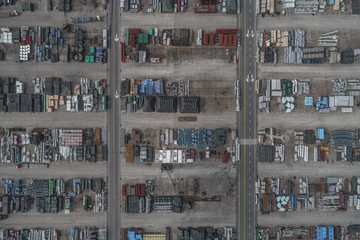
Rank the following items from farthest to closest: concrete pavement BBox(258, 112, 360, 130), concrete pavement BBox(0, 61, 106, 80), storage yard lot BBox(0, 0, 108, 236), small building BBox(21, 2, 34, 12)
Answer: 1. concrete pavement BBox(258, 112, 360, 130)
2. concrete pavement BBox(0, 61, 106, 80)
3. storage yard lot BBox(0, 0, 108, 236)
4. small building BBox(21, 2, 34, 12)

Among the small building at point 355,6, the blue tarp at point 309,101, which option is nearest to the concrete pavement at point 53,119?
the blue tarp at point 309,101

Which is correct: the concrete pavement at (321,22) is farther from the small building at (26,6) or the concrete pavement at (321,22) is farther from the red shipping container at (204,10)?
the small building at (26,6)

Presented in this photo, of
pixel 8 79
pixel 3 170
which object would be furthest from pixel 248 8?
pixel 3 170

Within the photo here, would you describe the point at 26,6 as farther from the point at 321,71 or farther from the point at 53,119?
the point at 321,71

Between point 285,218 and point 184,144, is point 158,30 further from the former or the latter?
point 285,218

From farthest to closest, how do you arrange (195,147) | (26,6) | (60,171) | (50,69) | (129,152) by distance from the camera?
(195,147), (60,171), (129,152), (50,69), (26,6)

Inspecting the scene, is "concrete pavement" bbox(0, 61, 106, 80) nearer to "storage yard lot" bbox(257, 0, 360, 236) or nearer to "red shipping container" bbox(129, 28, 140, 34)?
"red shipping container" bbox(129, 28, 140, 34)

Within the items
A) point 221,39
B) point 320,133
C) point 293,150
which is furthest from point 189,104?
point 320,133

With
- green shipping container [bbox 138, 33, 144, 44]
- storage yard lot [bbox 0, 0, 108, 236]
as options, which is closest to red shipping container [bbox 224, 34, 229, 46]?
green shipping container [bbox 138, 33, 144, 44]
